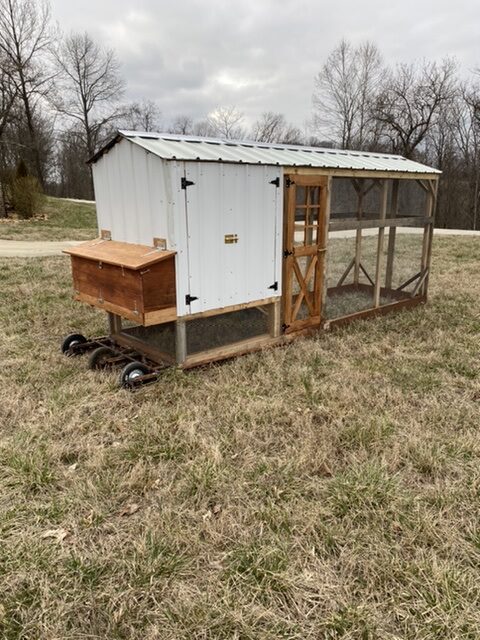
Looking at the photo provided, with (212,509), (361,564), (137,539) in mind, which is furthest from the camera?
(212,509)

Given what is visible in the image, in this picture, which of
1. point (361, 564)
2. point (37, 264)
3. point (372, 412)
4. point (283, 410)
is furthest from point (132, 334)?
point (37, 264)

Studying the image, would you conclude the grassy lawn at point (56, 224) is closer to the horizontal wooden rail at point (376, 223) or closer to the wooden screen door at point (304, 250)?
the horizontal wooden rail at point (376, 223)

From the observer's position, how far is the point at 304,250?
18.0 ft

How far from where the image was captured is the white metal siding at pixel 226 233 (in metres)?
4.25

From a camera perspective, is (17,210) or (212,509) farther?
(17,210)

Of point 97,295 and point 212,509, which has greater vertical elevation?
point 97,295

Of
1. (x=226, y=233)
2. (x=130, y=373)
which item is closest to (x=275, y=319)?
(x=226, y=233)

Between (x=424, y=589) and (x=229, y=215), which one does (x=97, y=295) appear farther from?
(x=424, y=589)

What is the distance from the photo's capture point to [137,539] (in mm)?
2488

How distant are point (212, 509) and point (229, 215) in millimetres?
2763

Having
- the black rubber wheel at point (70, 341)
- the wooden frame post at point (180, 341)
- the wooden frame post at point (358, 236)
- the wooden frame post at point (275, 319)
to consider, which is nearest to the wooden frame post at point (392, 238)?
the wooden frame post at point (358, 236)

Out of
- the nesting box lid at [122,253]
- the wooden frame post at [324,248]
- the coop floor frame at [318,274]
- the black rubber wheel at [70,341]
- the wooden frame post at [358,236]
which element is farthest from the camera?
the wooden frame post at [358,236]

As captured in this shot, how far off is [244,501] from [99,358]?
2673 millimetres

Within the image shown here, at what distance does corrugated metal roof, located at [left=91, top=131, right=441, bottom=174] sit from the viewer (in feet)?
13.6
